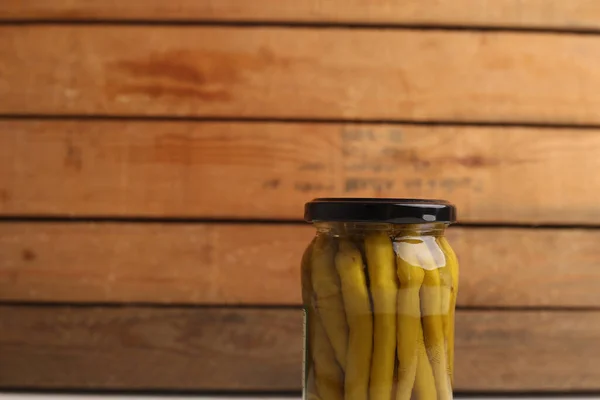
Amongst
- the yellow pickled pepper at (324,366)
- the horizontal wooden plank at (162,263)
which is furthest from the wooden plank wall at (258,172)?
the yellow pickled pepper at (324,366)

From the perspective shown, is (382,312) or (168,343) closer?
(382,312)

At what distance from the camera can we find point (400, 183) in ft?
2.57

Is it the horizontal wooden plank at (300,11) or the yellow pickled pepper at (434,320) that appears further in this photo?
the horizontal wooden plank at (300,11)

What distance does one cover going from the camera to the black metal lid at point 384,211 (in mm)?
463

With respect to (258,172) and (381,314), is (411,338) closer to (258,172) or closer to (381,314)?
(381,314)

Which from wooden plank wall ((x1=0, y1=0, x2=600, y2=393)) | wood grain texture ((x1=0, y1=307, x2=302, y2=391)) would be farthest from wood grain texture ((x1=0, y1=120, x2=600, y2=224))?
wood grain texture ((x1=0, y1=307, x2=302, y2=391))

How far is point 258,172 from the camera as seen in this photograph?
78 cm

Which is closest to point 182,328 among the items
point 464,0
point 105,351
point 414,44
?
point 105,351

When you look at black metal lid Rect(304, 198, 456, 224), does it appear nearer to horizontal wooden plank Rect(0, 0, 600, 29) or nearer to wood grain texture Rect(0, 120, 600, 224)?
wood grain texture Rect(0, 120, 600, 224)

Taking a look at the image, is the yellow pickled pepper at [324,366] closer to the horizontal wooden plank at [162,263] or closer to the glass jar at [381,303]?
the glass jar at [381,303]

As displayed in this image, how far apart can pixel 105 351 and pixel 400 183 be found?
51cm

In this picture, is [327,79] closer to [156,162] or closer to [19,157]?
[156,162]

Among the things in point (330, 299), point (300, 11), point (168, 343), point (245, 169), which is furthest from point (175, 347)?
point (300, 11)

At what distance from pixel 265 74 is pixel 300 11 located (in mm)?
110
